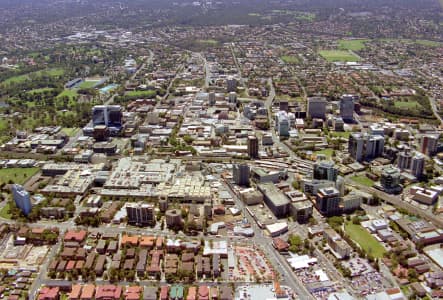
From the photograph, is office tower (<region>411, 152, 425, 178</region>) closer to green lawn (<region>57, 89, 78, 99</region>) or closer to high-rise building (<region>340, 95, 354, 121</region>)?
high-rise building (<region>340, 95, 354, 121</region>)

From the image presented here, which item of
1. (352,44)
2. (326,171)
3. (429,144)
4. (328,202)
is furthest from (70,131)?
(352,44)

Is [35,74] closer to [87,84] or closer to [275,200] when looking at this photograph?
[87,84]

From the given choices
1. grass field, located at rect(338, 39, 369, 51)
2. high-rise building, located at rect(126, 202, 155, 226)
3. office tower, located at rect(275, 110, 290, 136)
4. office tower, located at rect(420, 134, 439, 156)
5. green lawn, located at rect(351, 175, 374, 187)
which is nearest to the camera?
high-rise building, located at rect(126, 202, 155, 226)

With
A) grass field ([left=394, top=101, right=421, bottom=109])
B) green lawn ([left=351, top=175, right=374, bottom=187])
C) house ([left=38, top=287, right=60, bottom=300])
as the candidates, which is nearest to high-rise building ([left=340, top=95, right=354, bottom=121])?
grass field ([left=394, top=101, right=421, bottom=109])

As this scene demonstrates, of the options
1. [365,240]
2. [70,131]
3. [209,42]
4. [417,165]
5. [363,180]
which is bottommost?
[365,240]

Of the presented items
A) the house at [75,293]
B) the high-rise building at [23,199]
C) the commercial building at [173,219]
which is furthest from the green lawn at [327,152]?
the house at [75,293]

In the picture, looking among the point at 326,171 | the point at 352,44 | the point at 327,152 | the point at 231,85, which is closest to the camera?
the point at 326,171
